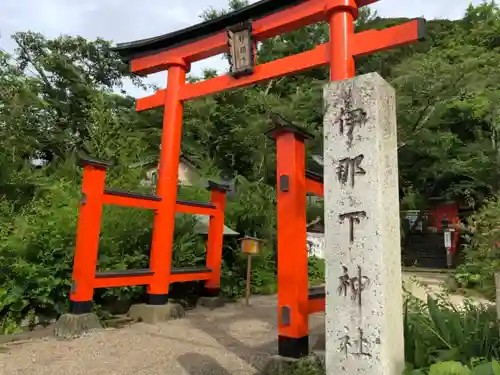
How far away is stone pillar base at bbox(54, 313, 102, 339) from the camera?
5.84 meters

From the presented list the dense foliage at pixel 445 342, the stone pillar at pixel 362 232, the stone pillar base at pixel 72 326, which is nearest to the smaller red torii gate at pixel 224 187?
the stone pillar base at pixel 72 326

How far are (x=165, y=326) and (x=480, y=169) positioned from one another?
1427cm

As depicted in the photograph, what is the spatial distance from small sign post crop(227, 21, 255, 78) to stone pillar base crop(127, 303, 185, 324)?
3977 millimetres

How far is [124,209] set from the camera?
27.2ft

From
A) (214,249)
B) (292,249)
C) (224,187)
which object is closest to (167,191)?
(224,187)

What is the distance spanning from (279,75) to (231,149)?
486 inches

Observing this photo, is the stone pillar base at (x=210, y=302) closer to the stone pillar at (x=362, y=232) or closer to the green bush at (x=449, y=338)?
the green bush at (x=449, y=338)

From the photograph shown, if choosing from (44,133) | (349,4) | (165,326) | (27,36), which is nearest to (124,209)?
(165,326)

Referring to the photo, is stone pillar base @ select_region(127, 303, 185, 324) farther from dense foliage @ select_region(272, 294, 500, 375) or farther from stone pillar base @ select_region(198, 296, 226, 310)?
dense foliage @ select_region(272, 294, 500, 375)

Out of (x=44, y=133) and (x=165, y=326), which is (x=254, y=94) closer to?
(x=44, y=133)

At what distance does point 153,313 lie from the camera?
269 inches

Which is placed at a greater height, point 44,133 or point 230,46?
point 44,133

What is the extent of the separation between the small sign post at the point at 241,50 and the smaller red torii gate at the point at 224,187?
0.31 ft

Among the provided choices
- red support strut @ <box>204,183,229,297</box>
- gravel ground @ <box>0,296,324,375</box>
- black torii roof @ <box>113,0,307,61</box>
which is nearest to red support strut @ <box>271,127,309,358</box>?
gravel ground @ <box>0,296,324,375</box>
